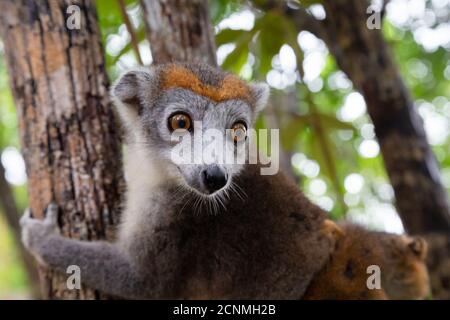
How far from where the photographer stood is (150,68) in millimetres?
5355

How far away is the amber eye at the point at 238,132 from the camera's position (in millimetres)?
4980

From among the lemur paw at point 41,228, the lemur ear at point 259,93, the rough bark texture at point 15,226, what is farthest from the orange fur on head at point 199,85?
the rough bark texture at point 15,226

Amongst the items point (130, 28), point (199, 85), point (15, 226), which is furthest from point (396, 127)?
point (15, 226)

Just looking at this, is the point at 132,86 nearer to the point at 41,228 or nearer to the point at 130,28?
the point at 130,28

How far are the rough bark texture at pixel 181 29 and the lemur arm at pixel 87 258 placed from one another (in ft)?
6.73

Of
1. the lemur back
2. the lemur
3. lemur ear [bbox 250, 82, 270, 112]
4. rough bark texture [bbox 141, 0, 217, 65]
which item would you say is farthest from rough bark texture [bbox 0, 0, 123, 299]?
the lemur

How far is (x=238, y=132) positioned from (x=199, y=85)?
1.75 ft

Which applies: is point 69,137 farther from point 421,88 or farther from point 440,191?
point 421,88

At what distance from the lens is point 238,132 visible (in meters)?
5.03

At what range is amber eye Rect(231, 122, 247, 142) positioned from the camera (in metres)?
4.98

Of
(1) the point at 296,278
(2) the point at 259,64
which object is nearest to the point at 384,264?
(1) the point at 296,278

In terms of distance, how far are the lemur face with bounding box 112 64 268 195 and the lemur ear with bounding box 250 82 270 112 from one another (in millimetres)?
106

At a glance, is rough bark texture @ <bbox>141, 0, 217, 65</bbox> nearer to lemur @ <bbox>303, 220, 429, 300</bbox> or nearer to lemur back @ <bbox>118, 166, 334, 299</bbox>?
lemur back @ <bbox>118, 166, 334, 299</bbox>

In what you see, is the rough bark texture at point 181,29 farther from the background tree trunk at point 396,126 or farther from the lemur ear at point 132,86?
the background tree trunk at point 396,126
